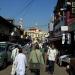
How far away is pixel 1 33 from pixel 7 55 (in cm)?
2352

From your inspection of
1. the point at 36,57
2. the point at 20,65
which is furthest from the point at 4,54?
the point at 20,65

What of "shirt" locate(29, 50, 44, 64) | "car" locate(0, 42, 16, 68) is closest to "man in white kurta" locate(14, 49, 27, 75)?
"shirt" locate(29, 50, 44, 64)

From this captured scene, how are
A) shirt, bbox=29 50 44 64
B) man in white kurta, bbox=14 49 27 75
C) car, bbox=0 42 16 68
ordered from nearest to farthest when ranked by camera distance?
1. man in white kurta, bbox=14 49 27 75
2. shirt, bbox=29 50 44 64
3. car, bbox=0 42 16 68

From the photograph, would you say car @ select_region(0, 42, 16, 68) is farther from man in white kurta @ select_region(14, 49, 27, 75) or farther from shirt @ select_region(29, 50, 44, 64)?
man in white kurta @ select_region(14, 49, 27, 75)

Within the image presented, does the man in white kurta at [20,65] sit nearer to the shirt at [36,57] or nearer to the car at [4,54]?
the shirt at [36,57]

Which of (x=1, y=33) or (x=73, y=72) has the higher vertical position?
(x=1, y=33)

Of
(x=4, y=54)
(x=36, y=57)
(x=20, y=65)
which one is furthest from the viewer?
(x=4, y=54)

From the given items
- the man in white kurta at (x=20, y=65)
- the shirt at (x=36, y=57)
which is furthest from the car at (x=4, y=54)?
the man in white kurta at (x=20, y=65)

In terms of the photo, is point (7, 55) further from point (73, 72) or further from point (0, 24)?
point (0, 24)

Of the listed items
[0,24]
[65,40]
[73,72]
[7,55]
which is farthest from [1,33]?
[73,72]

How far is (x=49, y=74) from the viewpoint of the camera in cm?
2023

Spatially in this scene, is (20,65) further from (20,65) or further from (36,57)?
(36,57)

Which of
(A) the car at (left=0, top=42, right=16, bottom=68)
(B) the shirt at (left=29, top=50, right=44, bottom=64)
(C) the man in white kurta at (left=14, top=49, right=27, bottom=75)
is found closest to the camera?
(C) the man in white kurta at (left=14, top=49, right=27, bottom=75)

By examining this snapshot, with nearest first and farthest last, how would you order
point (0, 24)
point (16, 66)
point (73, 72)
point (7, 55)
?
point (16, 66) → point (73, 72) → point (7, 55) → point (0, 24)
